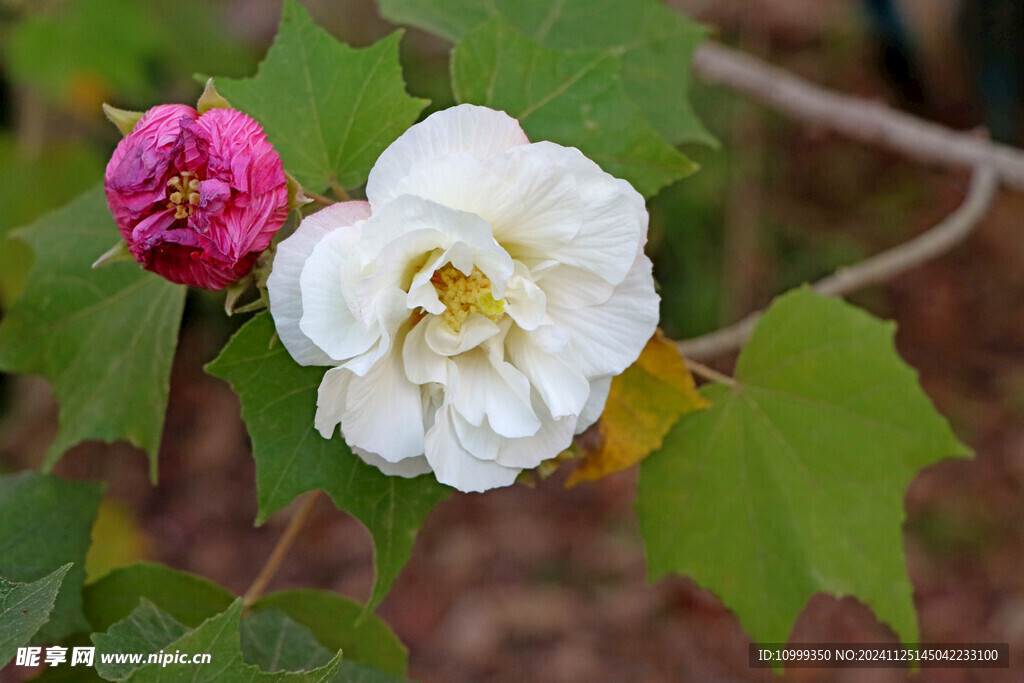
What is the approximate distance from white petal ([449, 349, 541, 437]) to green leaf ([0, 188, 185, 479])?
596 millimetres

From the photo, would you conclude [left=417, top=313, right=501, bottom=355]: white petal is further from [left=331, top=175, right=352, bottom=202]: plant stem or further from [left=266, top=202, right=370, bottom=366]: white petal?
[left=331, top=175, right=352, bottom=202]: plant stem

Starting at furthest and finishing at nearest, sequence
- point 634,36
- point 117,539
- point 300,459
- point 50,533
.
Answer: point 117,539 < point 634,36 < point 50,533 < point 300,459

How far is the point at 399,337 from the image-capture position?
3.34ft

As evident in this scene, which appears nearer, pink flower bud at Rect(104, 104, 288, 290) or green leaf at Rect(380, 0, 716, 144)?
pink flower bud at Rect(104, 104, 288, 290)

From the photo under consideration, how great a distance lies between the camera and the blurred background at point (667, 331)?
9.22 ft

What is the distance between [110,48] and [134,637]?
2.08m

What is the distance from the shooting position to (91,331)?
4.68 ft

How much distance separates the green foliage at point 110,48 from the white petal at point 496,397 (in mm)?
2088

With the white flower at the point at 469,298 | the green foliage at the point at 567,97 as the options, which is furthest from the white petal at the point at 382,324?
the green foliage at the point at 567,97

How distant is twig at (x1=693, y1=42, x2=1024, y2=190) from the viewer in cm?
194

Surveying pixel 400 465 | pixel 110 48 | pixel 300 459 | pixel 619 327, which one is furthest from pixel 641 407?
pixel 110 48

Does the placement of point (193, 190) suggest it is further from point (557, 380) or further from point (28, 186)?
point (28, 186)

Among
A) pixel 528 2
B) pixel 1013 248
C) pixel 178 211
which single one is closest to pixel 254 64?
pixel 528 2

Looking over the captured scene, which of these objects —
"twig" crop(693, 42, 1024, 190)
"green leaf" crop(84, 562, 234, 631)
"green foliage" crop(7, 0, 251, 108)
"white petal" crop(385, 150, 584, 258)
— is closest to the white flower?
"white petal" crop(385, 150, 584, 258)
